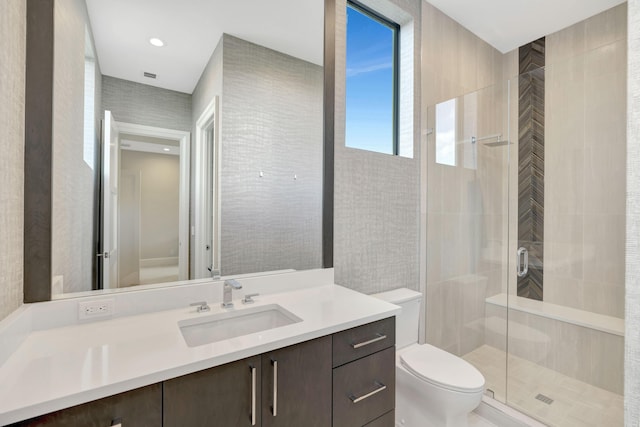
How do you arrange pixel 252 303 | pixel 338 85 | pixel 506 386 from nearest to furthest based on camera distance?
pixel 252 303, pixel 338 85, pixel 506 386

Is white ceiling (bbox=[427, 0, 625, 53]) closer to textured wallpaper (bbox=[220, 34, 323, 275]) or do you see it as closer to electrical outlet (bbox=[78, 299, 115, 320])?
textured wallpaper (bbox=[220, 34, 323, 275])

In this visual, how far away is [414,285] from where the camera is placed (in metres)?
2.27

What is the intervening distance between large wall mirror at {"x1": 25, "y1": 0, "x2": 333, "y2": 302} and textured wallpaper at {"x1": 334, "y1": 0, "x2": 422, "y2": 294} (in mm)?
177

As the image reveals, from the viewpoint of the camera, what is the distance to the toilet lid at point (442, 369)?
1.52 meters

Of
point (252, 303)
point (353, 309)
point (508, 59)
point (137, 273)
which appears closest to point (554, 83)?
point (508, 59)

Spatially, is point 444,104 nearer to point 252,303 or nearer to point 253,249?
point 253,249

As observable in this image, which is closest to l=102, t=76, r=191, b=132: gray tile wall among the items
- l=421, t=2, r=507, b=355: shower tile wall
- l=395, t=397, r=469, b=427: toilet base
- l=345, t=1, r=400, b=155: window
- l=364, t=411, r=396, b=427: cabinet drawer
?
l=345, t=1, r=400, b=155: window

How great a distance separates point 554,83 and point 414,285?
192 centimetres

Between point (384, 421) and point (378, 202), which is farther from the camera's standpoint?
point (378, 202)

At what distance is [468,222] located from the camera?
2357 millimetres

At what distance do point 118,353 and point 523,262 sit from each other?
8.71 ft

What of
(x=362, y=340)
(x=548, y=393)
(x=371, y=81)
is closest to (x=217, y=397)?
(x=362, y=340)

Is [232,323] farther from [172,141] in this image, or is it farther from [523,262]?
[523,262]

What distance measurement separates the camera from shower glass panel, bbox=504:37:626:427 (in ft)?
6.56
